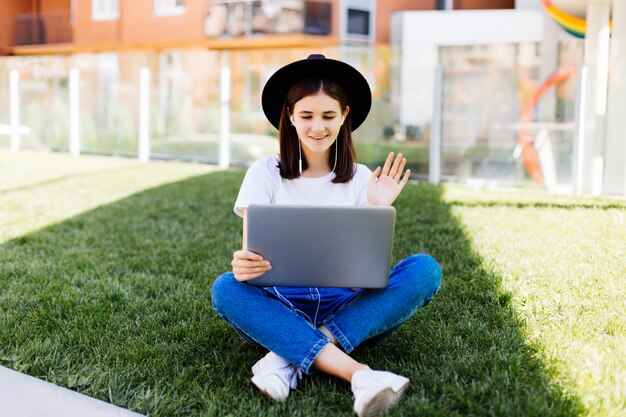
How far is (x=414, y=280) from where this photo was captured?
2.69 metres

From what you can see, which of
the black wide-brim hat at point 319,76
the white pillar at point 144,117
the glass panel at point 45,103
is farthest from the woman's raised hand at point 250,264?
the glass panel at point 45,103

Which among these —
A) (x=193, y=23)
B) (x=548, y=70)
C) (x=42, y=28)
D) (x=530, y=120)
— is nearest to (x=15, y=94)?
(x=193, y=23)

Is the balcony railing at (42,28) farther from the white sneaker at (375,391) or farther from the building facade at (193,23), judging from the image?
the white sneaker at (375,391)

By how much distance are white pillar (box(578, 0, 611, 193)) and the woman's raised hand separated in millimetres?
7028

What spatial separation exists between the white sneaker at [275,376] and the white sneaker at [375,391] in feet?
0.86

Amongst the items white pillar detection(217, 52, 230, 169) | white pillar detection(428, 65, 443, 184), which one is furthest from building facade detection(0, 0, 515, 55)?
white pillar detection(428, 65, 443, 184)

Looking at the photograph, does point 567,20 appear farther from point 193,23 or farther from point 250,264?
point 193,23

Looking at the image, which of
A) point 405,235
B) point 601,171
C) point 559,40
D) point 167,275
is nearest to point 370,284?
point 167,275

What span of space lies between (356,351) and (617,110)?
22.0 feet

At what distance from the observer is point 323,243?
8.18 ft

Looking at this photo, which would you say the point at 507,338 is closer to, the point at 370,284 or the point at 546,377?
the point at 546,377

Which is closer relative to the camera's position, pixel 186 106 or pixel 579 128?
pixel 579 128

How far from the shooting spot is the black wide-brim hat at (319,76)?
2785 mm

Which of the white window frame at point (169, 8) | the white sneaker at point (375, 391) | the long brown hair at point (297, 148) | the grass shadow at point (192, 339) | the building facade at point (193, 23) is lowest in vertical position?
the grass shadow at point (192, 339)
